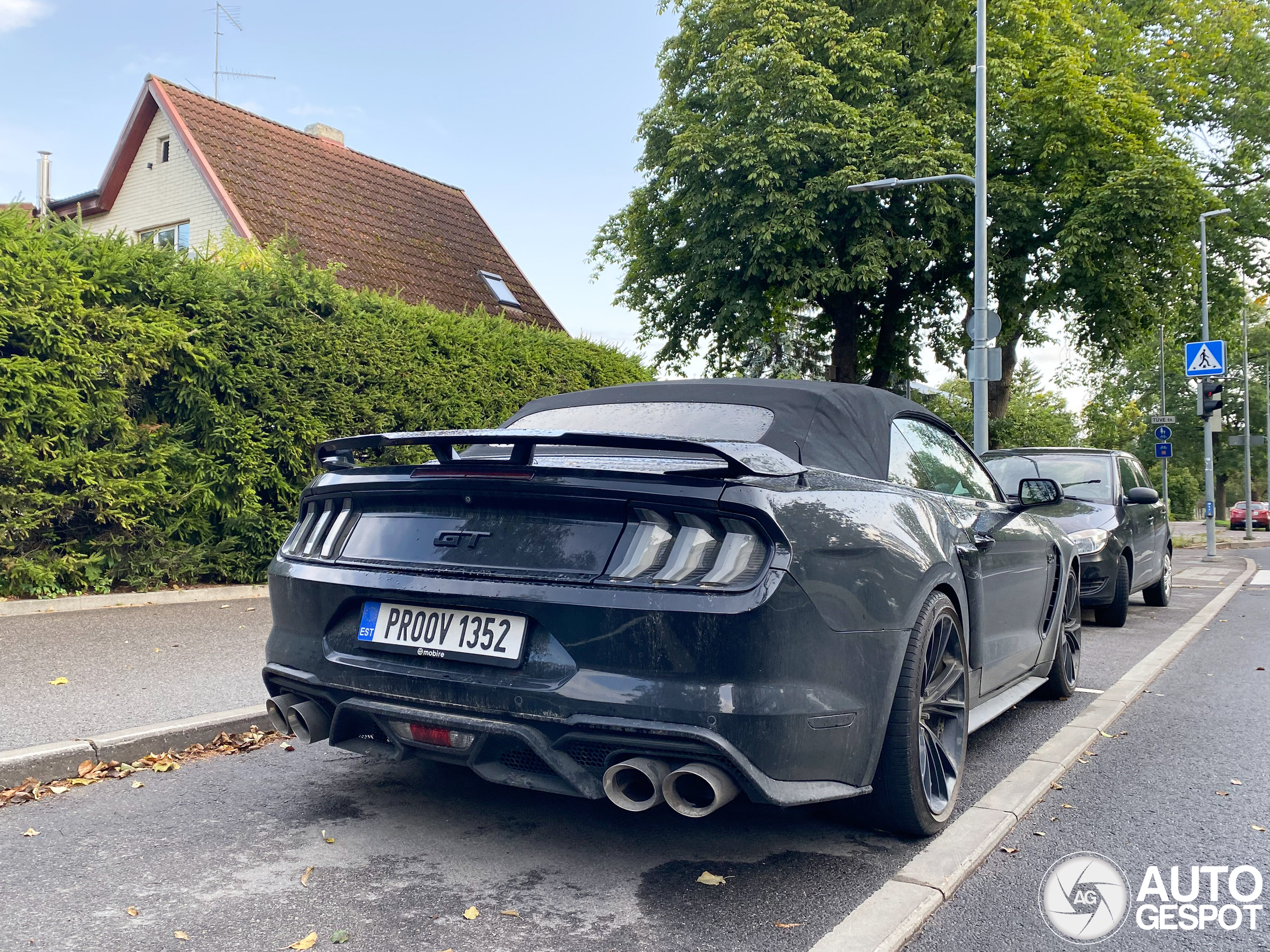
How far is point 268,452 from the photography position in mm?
9562

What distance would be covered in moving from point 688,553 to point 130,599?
6821mm

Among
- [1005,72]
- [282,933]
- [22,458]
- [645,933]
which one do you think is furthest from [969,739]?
[1005,72]

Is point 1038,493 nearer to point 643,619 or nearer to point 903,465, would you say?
point 903,465

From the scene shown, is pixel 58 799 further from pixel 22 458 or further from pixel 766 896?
pixel 22 458

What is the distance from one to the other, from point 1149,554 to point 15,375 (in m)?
10.4

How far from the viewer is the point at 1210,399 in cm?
2050

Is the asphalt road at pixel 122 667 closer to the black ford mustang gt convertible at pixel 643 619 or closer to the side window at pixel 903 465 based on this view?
the black ford mustang gt convertible at pixel 643 619

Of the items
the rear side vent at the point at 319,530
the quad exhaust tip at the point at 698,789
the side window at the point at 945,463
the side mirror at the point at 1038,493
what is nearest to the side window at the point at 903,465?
the side window at the point at 945,463

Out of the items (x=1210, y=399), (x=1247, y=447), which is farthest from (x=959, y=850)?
(x=1247, y=447)

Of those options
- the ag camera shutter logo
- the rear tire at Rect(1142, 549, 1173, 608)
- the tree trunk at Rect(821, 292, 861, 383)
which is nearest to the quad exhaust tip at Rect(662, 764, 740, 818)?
the ag camera shutter logo

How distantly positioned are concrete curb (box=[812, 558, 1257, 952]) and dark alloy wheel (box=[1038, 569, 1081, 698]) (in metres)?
0.22

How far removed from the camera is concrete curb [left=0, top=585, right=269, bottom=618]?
7625mm

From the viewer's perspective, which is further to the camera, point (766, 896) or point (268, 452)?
point (268, 452)

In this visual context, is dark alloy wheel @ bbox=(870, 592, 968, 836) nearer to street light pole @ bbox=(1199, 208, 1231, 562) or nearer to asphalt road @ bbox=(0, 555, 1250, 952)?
asphalt road @ bbox=(0, 555, 1250, 952)
